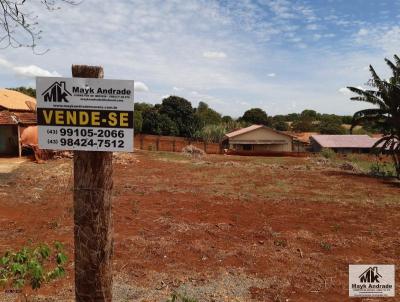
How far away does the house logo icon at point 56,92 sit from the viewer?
298 cm

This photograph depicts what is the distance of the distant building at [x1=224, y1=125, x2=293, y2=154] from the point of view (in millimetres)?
44875

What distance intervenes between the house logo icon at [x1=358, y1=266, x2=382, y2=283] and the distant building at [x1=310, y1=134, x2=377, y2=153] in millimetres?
41117

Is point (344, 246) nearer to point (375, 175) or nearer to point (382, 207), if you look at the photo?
point (382, 207)

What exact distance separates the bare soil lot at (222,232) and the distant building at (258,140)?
90.2 ft

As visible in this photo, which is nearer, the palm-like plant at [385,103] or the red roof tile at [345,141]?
the palm-like plant at [385,103]

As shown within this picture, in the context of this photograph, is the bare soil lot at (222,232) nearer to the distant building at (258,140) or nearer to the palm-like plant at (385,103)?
the palm-like plant at (385,103)

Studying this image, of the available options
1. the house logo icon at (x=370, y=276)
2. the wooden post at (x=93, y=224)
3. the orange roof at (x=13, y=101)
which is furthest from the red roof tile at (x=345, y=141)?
the wooden post at (x=93, y=224)

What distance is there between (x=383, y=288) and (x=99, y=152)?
5.01m

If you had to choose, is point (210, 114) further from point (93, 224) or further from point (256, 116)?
point (93, 224)

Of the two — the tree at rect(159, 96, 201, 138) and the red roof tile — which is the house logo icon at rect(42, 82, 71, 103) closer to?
the red roof tile

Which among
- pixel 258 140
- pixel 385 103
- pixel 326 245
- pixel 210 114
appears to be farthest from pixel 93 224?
pixel 210 114

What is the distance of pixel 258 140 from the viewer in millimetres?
45250

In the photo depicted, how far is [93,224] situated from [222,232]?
640cm

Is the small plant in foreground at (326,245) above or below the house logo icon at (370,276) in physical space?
below
